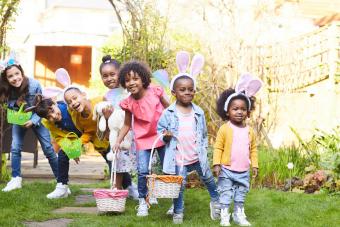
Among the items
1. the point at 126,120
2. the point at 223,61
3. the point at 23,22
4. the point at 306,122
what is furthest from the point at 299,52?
the point at 23,22

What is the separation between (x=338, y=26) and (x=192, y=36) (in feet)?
10.9

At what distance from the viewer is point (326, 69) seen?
11602 mm

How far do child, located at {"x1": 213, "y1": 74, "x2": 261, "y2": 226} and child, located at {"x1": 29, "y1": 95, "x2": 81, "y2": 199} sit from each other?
181cm

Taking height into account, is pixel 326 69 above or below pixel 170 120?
above

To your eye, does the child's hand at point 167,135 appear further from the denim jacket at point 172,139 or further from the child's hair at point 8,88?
the child's hair at point 8,88

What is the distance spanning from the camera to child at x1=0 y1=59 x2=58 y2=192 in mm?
6453

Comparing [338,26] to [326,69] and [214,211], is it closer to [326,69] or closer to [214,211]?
[326,69]

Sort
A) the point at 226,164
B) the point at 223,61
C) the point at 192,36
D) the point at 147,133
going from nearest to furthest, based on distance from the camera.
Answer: the point at 226,164 < the point at 147,133 < the point at 223,61 < the point at 192,36

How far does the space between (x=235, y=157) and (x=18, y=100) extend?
2744mm

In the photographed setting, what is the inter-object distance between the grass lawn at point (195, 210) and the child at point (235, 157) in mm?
220

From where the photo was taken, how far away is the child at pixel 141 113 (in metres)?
5.32

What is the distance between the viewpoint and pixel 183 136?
200 inches

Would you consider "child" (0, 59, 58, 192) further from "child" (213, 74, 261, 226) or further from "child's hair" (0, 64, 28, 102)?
"child" (213, 74, 261, 226)

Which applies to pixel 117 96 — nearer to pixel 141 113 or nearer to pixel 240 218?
pixel 141 113
